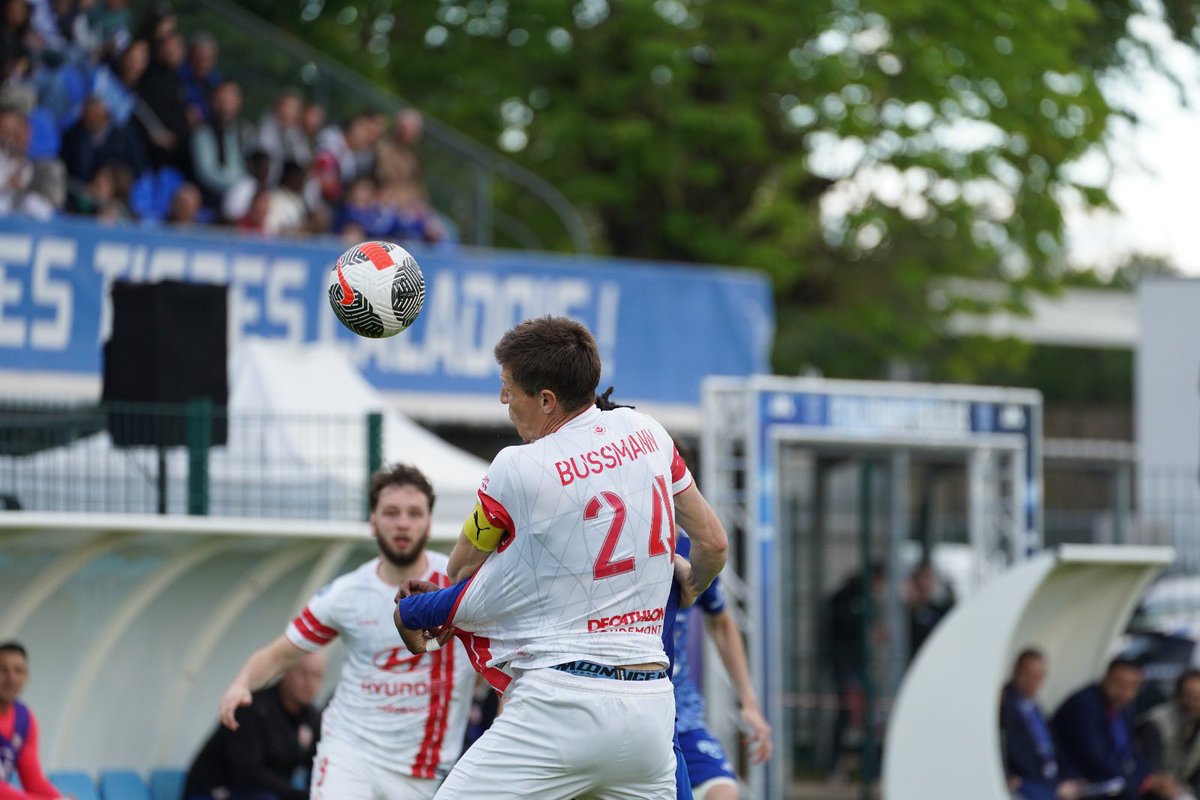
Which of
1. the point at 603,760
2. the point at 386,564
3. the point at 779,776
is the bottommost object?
the point at 779,776

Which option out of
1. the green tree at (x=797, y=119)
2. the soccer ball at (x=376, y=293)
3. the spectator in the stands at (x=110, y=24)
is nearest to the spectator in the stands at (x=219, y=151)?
the spectator in the stands at (x=110, y=24)

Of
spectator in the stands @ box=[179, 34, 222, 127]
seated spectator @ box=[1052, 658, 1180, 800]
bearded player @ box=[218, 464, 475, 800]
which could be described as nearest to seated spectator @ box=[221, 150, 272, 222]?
spectator in the stands @ box=[179, 34, 222, 127]

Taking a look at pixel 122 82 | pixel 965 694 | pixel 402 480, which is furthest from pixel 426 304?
pixel 402 480

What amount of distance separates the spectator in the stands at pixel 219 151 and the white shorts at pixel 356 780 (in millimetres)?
9013

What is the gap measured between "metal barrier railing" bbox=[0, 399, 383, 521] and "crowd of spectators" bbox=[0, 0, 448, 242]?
14.4ft

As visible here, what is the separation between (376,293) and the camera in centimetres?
643

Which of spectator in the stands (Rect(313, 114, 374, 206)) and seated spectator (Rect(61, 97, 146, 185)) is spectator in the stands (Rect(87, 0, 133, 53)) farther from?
spectator in the stands (Rect(313, 114, 374, 206))

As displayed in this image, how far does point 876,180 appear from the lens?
20188 mm

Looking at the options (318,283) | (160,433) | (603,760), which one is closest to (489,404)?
(318,283)

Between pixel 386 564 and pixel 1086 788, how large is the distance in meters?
6.47

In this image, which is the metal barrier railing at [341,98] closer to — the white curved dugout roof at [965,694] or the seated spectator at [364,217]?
the seated spectator at [364,217]

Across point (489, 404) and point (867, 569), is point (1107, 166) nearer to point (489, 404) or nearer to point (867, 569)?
point (867, 569)

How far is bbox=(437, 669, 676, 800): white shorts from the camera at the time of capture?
15.9ft

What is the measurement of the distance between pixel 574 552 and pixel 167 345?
5456mm
